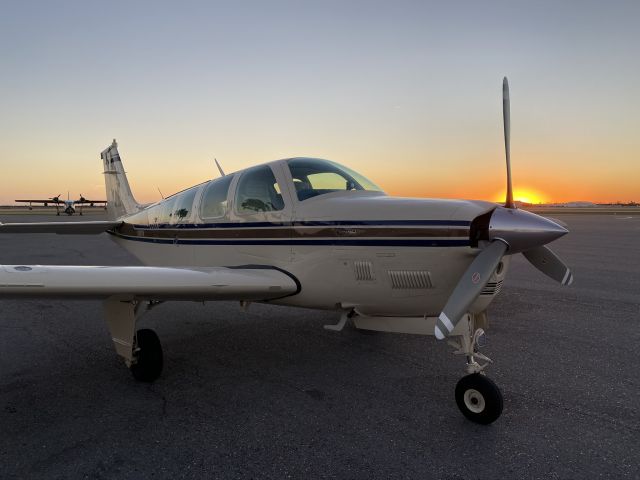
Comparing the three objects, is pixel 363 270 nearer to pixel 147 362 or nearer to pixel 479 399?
pixel 479 399

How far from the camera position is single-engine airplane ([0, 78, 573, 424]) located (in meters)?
3.06

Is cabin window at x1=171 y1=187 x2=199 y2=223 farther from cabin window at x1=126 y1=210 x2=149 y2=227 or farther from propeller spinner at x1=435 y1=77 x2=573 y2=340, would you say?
propeller spinner at x1=435 y1=77 x2=573 y2=340

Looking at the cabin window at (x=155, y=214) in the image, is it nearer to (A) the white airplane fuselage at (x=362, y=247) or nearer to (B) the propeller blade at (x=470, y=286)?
(A) the white airplane fuselage at (x=362, y=247)

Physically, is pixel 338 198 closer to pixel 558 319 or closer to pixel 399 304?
pixel 399 304

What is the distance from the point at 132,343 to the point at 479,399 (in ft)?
10.1

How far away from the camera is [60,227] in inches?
262

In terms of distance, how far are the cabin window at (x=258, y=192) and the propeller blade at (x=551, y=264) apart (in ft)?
7.86

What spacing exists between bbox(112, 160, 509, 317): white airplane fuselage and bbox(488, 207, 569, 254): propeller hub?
175 mm

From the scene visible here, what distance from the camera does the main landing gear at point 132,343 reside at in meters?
3.88

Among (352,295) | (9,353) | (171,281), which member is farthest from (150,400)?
(9,353)

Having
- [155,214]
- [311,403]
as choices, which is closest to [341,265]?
[311,403]

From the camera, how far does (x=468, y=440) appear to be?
2.87 meters

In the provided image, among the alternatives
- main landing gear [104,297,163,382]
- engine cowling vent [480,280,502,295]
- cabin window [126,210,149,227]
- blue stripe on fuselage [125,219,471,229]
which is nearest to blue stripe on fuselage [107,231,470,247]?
blue stripe on fuselage [125,219,471,229]

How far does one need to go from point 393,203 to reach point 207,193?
254 centimetres
